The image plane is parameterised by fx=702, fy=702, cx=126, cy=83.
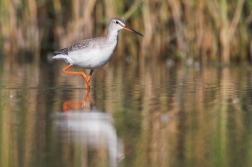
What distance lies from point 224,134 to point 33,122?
186cm

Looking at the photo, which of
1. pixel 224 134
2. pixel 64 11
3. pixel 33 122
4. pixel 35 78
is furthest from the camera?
pixel 64 11

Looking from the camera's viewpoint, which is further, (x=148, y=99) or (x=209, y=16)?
(x=209, y=16)

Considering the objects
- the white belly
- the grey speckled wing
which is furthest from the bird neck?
the grey speckled wing

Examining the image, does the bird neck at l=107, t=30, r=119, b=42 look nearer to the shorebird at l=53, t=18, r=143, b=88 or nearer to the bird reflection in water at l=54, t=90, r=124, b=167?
the shorebird at l=53, t=18, r=143, b=88

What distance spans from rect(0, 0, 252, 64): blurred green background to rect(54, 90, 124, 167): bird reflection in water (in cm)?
654

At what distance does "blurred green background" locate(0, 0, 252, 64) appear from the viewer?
1440 centimetres

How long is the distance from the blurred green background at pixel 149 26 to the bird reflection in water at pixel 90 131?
654 centimetres

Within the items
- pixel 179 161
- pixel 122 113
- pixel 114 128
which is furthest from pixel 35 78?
pixel 179 161

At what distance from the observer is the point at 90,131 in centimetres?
634

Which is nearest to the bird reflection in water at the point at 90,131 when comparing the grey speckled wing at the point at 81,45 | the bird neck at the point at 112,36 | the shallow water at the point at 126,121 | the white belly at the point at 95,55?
the shallow water at the point at 126,121

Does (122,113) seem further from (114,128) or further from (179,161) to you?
(179,161)

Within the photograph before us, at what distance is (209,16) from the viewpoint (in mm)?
14672

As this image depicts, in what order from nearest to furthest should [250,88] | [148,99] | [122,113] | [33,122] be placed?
1. [33,122]
2. [122,113]
3. [148,99]
4. [250,88]

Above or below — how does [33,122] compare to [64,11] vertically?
below
